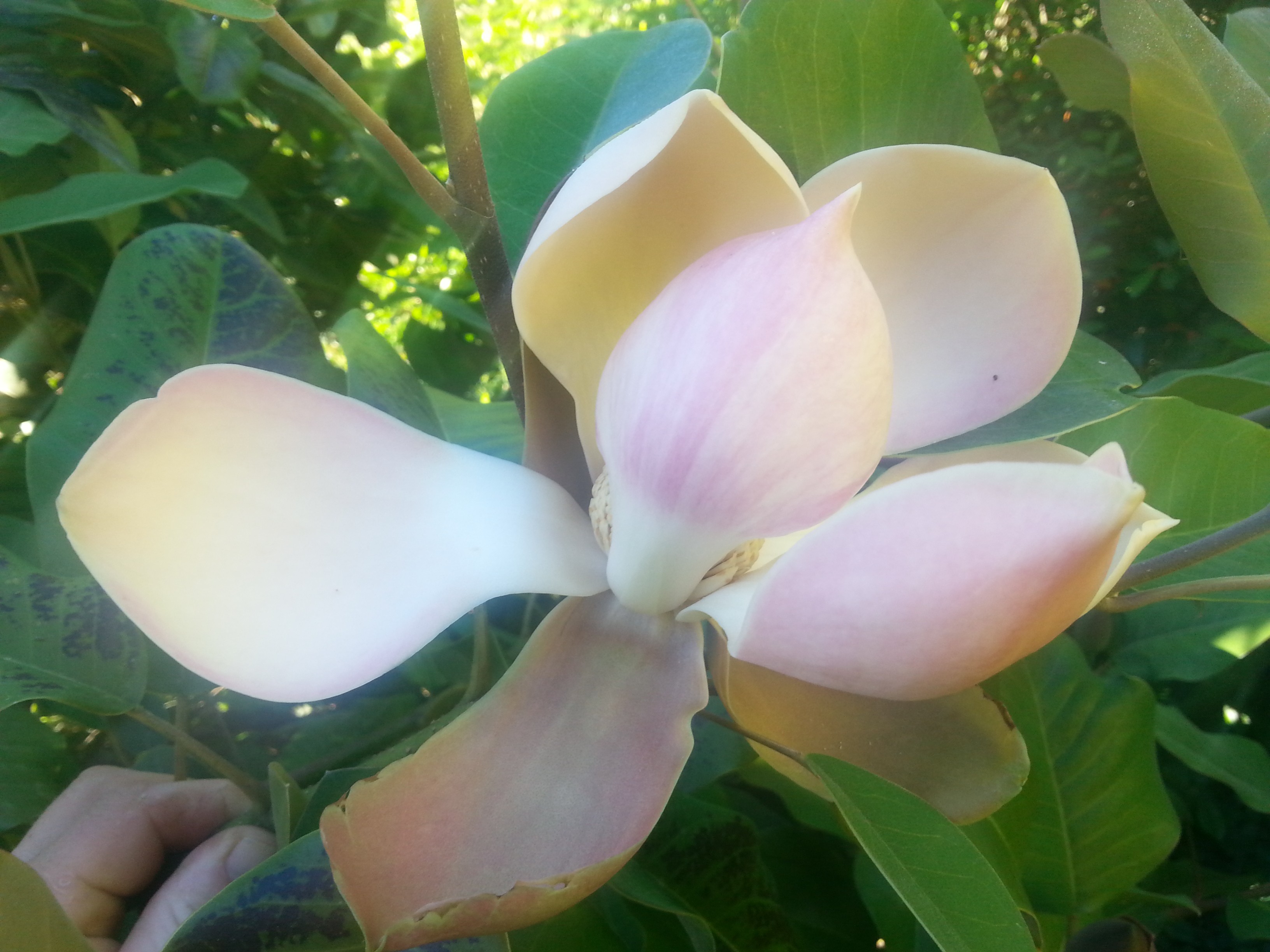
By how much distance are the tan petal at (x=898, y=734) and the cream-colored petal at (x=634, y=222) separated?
122 millimetres

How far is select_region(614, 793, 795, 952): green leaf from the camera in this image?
0.47m

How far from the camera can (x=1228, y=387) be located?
1.65ft

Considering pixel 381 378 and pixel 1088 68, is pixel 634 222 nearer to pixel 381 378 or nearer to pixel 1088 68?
pixel 381 378

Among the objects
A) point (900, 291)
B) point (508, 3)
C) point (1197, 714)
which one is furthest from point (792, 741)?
point (508, 3)

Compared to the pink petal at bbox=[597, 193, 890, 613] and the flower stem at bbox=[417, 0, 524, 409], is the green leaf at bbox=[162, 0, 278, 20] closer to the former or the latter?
the flower stem at bbox=[417, 0, 524, 409]

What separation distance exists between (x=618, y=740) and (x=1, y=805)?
0.38m

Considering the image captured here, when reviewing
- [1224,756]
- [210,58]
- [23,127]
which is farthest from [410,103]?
[1224,756]

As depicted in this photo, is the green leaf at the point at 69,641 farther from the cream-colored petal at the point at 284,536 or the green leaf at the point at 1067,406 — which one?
the green leaf at the point at 1067,406

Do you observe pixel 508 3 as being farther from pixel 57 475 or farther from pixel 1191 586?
pixel 1191 586

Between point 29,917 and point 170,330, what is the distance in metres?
0.27

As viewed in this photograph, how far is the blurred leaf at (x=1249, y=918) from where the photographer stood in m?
0.56

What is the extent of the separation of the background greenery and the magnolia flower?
0.07 metres

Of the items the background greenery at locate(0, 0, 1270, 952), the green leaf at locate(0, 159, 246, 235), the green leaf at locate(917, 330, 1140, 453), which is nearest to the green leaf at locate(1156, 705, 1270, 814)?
the background greenery at locate(0, 0, 1270, 952)

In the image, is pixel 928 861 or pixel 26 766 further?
pixel 26 766
